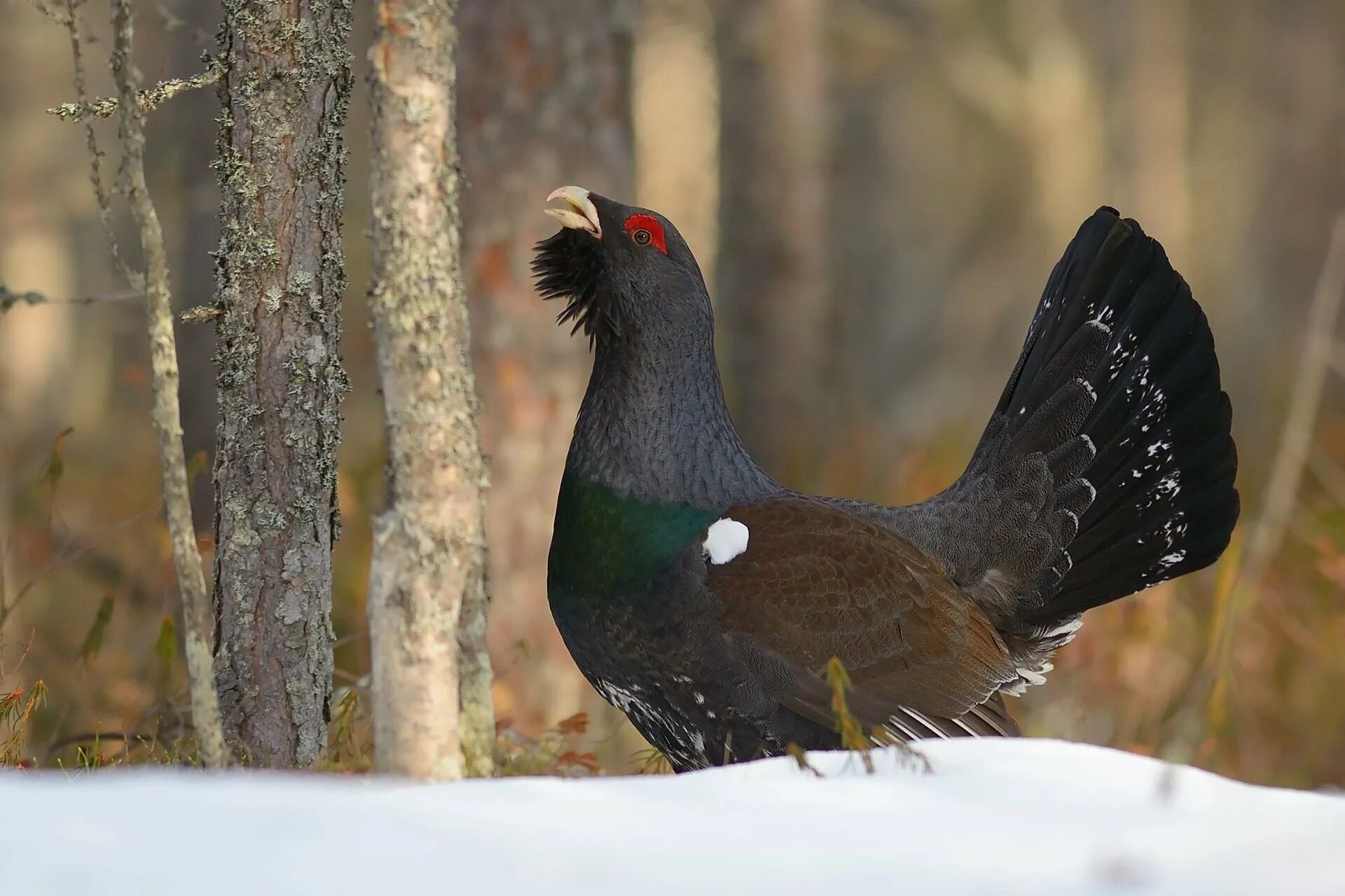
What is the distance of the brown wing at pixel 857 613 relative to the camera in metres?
3.61

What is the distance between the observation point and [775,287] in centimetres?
1013

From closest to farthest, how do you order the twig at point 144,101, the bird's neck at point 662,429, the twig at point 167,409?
the twig at point 167,409, the twig at point 144,101, the bird's neck at point 662,429

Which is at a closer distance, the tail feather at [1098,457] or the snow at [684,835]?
the snow at [684,835]

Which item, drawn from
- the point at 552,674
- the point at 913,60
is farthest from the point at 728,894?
the point at 913,60

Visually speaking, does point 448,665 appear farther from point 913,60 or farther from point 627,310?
point 913,60

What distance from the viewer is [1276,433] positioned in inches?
362

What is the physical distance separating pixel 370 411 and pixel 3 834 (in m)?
13.8

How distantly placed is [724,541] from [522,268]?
8.16 ft

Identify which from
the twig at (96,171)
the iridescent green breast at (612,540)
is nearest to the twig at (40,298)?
the twig at (96,171)

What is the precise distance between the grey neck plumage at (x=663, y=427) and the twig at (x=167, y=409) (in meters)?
1.27

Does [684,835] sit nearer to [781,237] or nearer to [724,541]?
[724,541]

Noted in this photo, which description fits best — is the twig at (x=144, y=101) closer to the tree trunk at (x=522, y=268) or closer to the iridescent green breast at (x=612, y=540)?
the iridescent green breast at (x=612, y=540)

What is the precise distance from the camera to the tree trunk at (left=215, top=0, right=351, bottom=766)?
3.13 meters

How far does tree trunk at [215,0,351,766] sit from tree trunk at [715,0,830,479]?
6.76 meters
